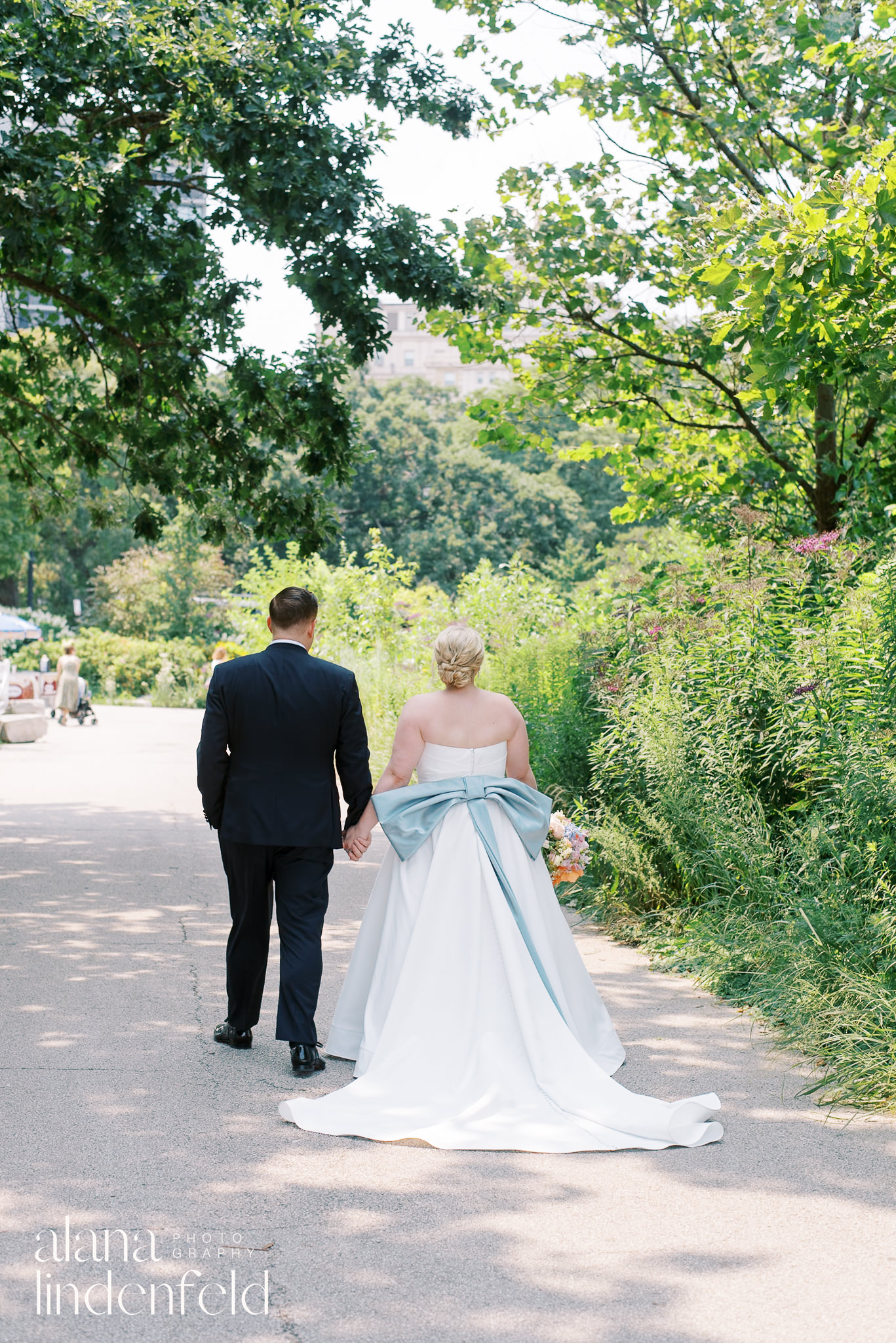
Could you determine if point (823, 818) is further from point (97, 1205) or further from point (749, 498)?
point (749, 498)

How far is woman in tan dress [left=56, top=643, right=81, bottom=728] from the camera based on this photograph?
26984 mm

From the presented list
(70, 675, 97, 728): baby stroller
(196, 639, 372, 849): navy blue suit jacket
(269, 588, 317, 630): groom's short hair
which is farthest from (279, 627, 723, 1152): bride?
(70, 675, 97, 728): baby stroller

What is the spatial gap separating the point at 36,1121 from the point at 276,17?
A: 324 inches

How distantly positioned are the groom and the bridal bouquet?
101 centimetres

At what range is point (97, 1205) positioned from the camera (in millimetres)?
3789

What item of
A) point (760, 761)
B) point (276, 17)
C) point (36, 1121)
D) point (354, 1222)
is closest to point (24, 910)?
point (36, 1121)

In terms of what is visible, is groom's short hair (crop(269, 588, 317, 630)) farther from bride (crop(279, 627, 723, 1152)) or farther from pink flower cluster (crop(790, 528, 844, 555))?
pink flower cluster (crop(790, 528, 844, 555))

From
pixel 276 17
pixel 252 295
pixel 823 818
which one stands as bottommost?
pixel 823 818

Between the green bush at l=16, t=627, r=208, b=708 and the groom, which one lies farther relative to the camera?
the green bush at l=16, t=627, r=208, b=708

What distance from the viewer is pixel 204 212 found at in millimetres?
12812

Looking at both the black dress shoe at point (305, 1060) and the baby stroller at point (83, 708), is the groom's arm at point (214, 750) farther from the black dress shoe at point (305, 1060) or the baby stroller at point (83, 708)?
the baby stroller at point (83, 708)

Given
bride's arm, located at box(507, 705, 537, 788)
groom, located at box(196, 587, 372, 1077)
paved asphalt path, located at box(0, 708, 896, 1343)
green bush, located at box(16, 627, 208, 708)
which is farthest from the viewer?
green bush, located at box(16, 627, 208, 708)

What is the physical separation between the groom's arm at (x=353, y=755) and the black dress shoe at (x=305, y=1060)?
95cm

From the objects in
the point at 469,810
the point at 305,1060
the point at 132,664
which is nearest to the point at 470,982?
the point at 469,810
